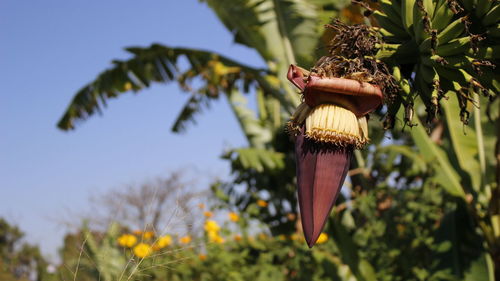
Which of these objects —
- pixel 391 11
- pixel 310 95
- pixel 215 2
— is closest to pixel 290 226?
pixel 215 2

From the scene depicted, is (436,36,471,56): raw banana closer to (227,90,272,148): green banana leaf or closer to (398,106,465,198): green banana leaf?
(398,106,465,198): green banana leaf

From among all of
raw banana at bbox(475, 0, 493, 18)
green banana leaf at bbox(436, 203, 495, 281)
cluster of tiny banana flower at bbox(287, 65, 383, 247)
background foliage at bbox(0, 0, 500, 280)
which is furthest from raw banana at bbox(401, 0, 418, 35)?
green banana leaf at bbox(436, 203, 495, 281)

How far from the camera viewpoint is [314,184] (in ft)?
3.86

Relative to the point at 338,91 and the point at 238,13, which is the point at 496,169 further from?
the point at 338,91

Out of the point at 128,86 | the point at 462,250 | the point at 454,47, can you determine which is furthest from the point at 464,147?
the point at 128,86

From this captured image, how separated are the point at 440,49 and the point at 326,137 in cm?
52

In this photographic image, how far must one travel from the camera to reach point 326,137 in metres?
1.19

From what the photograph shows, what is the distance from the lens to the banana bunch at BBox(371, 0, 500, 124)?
4.71ft

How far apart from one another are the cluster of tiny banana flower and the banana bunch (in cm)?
19

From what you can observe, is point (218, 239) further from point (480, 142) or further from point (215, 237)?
point (480, 142)

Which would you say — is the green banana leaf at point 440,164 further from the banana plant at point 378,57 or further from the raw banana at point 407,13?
the raw banana at point 407,13

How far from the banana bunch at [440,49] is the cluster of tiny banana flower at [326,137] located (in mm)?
191

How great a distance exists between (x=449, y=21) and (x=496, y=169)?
210 centimetres

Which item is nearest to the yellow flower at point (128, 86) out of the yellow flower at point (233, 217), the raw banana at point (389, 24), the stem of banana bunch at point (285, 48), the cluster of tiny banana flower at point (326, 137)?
the stem of banana bunch at point (285, 48)
